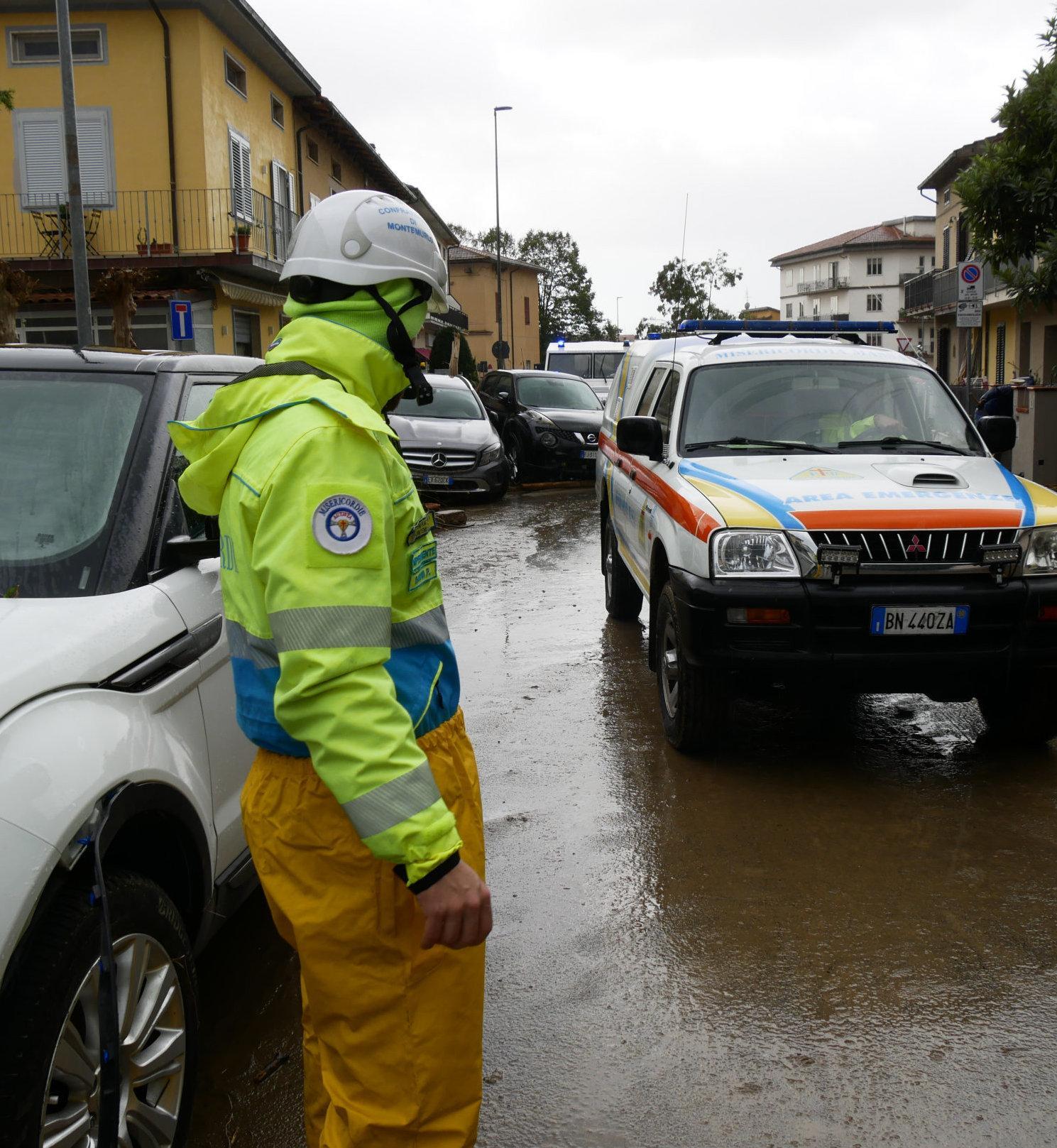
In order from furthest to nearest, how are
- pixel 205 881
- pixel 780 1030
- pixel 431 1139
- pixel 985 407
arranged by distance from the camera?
1. pixel 985 407
2. pixel 780 1030
3. pixel 205 881
4. pixel 431 1139

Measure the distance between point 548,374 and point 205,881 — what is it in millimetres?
18046

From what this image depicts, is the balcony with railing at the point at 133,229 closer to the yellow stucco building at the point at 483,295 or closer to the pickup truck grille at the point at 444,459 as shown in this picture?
the pickup truck grille at the point at 444,459

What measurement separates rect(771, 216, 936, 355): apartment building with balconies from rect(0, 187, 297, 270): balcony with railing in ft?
248

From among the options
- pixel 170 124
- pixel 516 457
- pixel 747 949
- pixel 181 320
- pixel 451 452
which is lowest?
pixel 747 949

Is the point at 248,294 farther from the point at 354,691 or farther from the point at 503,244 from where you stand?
the point at 503,244

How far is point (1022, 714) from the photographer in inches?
217

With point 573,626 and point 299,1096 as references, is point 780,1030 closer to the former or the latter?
point 299,1096

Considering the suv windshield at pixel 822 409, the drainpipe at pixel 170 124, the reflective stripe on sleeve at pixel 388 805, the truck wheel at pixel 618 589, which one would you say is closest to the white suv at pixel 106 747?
the reflective stripe on sleeve at pixel 388 805

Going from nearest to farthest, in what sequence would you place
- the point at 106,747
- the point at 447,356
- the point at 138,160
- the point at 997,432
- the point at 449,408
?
the point at 106,747
the point at 997,432
the point at 449,408
the point at 138,160
the point at 447,356

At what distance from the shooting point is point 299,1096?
296 centimetres

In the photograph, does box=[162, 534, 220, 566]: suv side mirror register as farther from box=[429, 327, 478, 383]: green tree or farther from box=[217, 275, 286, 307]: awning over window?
box=[429, 327, 478, 383]: green tree

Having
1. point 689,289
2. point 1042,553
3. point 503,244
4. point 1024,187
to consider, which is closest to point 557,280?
point 503,244

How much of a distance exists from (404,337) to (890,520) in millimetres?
3228

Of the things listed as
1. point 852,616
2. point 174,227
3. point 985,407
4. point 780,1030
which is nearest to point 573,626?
point 852,616
